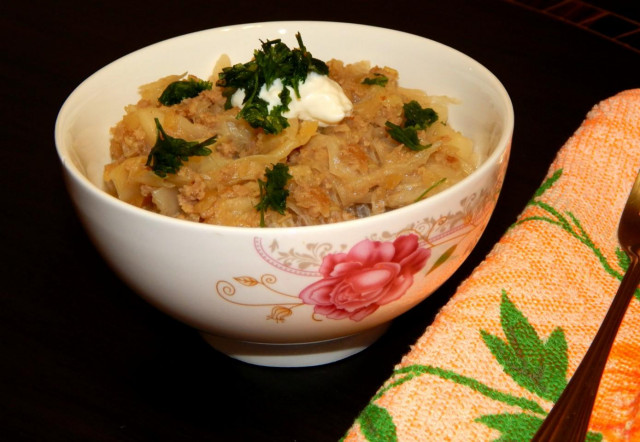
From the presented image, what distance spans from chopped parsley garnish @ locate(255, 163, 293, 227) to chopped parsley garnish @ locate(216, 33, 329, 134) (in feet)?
0.38

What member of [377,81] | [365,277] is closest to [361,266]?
[365,277]

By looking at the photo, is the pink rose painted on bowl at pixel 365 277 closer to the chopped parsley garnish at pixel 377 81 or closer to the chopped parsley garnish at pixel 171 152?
the chopped parsley garnish at pixel 171 152

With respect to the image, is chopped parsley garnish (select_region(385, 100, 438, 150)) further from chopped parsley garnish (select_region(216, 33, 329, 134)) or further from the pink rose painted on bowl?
the pink rose painted on bowl

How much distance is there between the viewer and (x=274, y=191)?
1390 millimetres

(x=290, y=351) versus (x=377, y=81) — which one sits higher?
(x=377, y=81)

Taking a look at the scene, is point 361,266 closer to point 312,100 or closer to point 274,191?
point 274,191

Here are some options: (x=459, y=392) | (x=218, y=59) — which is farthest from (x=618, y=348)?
(x=218, y=59)

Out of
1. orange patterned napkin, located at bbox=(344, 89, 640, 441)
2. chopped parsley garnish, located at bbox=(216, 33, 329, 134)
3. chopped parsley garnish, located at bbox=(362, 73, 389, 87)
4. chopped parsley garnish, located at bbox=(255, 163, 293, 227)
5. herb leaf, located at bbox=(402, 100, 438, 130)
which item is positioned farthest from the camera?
chopped parsley garnish, located at bbox=(362, 73, 389, 87)

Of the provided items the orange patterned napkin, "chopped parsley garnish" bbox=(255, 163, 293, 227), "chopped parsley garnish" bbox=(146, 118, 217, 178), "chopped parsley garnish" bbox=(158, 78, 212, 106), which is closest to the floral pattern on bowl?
the orange patterned napkin

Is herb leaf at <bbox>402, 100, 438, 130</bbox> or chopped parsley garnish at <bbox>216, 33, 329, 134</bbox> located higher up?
chopped parsley garnish at <bbox>216, 33, 329, 134</bbox>

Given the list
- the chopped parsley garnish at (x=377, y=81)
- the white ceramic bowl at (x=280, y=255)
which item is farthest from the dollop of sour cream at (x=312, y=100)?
the white ceramic bowl at (x=280, y=255)

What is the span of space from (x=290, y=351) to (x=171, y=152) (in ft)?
1.44

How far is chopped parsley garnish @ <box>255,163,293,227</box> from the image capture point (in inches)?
54.6

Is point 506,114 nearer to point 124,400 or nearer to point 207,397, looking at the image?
point 207,397
